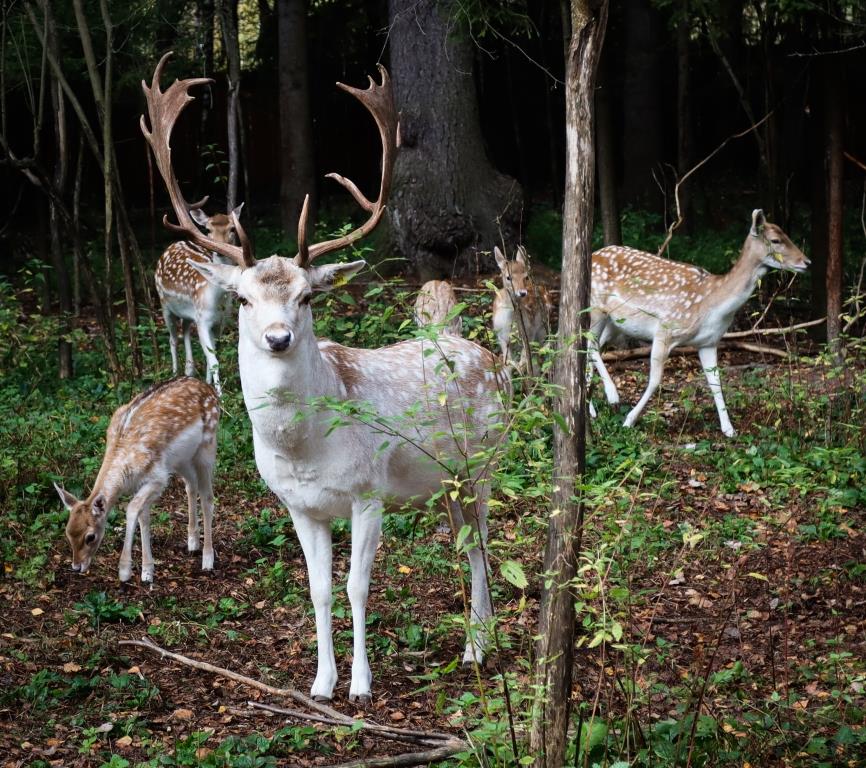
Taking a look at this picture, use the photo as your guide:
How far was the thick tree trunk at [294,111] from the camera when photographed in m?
17.5

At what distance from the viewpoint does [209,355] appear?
11.1m

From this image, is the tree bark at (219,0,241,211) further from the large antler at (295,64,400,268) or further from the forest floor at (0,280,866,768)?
the large antler at (295,64,400,268)

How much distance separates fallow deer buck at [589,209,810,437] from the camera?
403 inches

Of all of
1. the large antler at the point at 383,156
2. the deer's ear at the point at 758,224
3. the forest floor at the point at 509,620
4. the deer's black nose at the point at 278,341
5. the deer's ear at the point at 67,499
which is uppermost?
the large antler at the point at 383,156

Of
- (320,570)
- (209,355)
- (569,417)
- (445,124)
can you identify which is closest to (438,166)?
(445,124)

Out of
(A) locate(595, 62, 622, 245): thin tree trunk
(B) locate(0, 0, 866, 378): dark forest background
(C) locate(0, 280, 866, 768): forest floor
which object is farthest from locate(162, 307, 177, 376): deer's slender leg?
(A) locate(595, 62, 622, 245): thin tree trunk

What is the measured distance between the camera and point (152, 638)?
6.38m

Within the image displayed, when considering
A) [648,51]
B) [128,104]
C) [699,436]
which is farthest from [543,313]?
[128,104]

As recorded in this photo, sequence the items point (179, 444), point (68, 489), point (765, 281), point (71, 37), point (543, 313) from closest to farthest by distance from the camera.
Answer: point (179, 444)
point (68, 489)
point (543, 313)
point (765, 281)
point (71, 37)

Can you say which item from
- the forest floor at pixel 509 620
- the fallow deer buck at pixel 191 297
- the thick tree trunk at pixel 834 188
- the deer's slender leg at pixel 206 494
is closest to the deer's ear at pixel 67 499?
the forest floor at pixel 509 620

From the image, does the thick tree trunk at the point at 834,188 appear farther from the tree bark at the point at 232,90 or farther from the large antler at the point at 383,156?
the large antler at the point at 383,156

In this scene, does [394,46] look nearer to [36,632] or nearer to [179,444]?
[179,444]

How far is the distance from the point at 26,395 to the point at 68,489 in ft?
10.1

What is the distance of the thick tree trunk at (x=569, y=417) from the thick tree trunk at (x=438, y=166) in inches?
366
